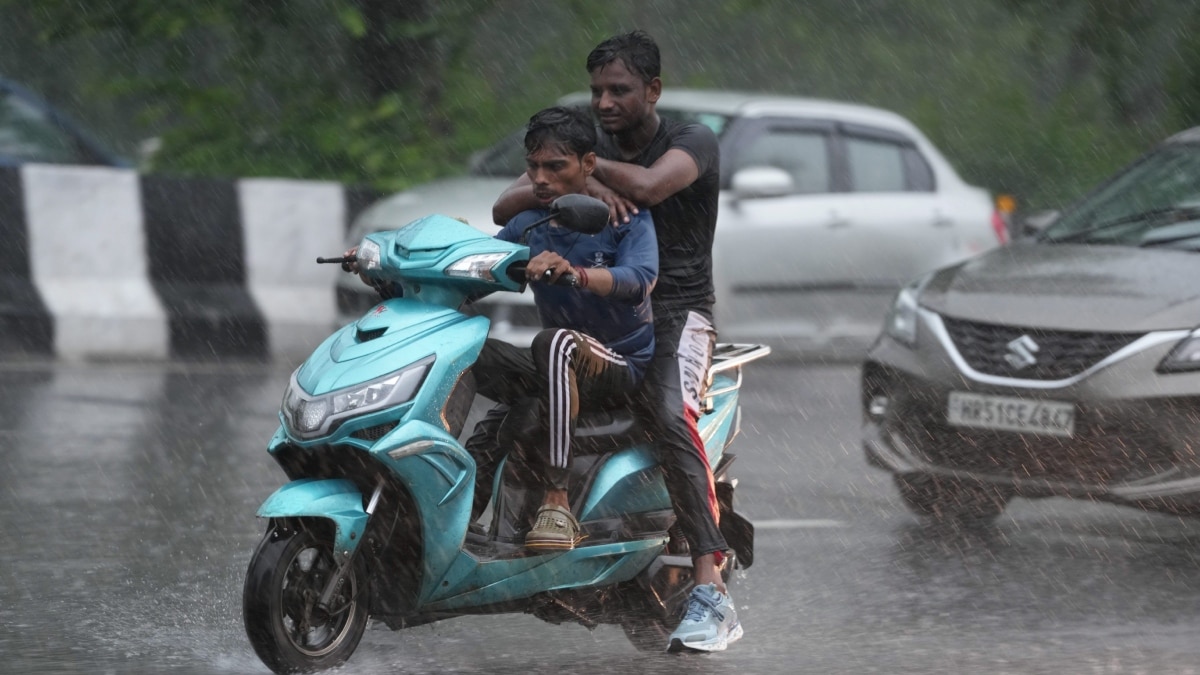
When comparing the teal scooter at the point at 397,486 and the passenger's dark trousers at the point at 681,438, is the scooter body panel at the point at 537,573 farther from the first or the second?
the passenger's dark trousers at the point at 681,438

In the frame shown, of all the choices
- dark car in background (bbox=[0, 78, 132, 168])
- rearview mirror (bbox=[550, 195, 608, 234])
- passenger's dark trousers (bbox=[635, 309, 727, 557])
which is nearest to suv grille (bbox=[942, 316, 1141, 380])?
passenger's dark trousers (bbox=[635, 309, 727, 557])

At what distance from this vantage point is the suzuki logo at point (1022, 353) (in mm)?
7879

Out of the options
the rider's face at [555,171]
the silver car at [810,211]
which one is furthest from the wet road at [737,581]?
the silver car at [810,211]

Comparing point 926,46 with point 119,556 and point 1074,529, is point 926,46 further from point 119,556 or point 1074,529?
point 119,556

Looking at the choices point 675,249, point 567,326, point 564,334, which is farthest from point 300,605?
point 675,249

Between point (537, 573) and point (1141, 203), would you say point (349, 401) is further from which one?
point (1141, 203)

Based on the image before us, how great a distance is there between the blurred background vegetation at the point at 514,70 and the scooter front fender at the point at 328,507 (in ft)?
29.3

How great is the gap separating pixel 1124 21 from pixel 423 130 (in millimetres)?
8045

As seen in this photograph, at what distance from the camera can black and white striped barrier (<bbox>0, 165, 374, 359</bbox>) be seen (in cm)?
1230

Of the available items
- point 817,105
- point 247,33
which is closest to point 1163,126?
point 817,105

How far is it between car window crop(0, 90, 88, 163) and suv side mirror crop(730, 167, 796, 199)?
5729mm

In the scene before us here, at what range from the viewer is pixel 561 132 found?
5641 mm

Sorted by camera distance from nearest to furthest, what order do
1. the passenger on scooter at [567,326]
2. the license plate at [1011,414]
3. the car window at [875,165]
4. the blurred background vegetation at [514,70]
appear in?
the passenger on scooter at [567,326], the license plate at [1011,414], the car window at [875,165], the blurred background vegetation at [514,70]

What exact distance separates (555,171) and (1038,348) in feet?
9.57
